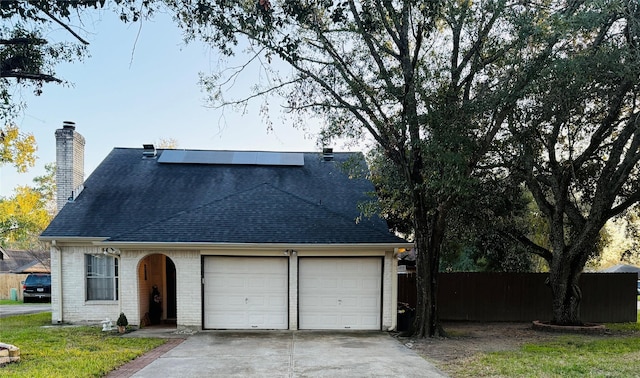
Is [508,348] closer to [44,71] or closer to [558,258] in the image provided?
[558,258]

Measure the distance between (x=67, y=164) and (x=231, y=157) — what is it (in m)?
5.60

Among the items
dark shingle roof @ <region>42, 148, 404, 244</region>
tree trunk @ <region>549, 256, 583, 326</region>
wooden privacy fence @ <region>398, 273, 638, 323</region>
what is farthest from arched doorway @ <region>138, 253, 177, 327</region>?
tree trunk @ <region>549, 256, 583, 326</region>

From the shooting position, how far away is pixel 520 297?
1546cm

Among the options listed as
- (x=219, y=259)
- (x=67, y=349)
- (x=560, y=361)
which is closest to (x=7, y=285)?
(x=219, y=259)

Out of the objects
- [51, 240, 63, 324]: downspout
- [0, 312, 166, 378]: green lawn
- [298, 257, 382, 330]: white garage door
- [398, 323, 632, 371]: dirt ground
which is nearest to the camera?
[0, 312, 166, 378]: green lawn

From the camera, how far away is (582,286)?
51.1ft

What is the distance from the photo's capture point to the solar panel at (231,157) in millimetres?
17031

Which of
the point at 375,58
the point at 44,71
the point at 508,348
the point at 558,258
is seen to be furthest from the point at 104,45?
the point at 558,258

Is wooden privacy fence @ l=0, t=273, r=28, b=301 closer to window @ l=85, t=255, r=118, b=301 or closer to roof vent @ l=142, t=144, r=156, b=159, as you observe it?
roof vent @ l=142, t=144, r=156, b=159

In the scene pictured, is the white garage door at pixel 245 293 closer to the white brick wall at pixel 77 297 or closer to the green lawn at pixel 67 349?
the green lawn at pixel 67 349

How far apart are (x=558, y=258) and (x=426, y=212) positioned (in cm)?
485

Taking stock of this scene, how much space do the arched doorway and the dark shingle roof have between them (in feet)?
4.42

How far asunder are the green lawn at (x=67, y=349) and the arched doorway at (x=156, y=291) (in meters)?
1.41

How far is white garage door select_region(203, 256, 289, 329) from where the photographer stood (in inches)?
485
